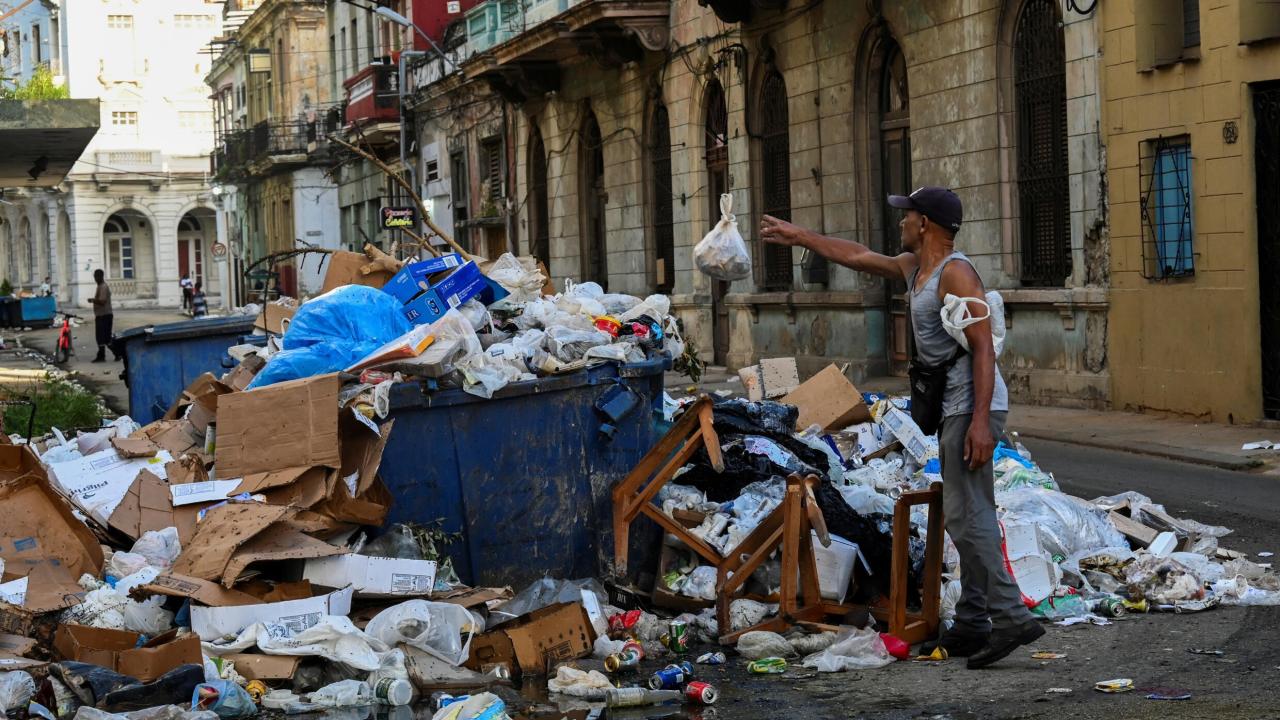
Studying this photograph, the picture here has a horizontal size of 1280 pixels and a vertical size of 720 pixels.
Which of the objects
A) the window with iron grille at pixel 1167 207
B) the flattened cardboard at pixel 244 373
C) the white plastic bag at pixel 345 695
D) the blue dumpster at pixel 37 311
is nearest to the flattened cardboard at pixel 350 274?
the flattened cardboard at pixel 244 373

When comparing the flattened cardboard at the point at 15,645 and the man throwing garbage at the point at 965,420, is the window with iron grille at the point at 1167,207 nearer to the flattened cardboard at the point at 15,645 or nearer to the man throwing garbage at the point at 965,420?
the man throwing garbage at the point at 965,420

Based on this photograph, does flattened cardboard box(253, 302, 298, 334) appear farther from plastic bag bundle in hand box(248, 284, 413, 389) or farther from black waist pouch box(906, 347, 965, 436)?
black waist pouch box(906, 347, 965, 436)

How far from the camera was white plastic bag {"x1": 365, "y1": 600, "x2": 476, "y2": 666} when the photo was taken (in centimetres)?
616

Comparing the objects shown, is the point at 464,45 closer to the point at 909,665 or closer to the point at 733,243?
the point at 733,243

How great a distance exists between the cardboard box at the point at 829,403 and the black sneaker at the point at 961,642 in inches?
142

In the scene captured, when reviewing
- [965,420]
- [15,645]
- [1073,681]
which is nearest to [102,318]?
[15,645]

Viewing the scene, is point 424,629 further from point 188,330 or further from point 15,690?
point 188,330

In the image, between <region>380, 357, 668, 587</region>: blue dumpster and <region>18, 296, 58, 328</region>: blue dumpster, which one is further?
<region>18, 296, 58, 328</region>: blue dumpster

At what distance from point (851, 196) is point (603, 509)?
12.6m

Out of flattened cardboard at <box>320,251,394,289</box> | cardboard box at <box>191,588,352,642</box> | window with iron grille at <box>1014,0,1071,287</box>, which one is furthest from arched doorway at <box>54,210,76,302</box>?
cardboard box at <box>191,588,352,642</box>

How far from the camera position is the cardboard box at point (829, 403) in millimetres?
9820

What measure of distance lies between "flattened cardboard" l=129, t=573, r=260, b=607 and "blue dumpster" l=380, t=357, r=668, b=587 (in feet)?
2.80

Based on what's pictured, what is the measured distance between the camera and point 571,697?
5961 mm

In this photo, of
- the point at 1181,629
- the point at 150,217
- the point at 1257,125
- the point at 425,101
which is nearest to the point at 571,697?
the point at 1181,629
